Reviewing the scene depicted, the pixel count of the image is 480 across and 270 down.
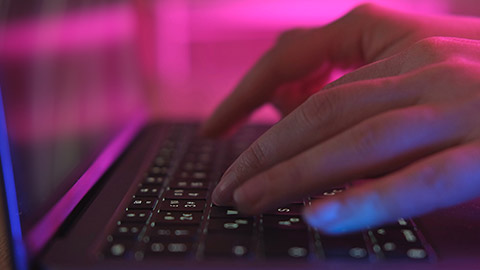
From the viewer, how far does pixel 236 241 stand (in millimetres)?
387

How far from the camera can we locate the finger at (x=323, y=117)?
1.32ft

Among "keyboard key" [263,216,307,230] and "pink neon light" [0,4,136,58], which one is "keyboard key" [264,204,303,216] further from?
"pink neon light" [0,4,136,58]

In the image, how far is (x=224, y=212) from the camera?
0.44 m

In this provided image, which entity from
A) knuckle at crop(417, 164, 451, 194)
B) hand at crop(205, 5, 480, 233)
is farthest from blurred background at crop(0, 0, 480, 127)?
knuckle at crop(417, 164, 451, 194)

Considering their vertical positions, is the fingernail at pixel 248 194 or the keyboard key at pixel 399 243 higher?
the fingernail at pixel 248 194

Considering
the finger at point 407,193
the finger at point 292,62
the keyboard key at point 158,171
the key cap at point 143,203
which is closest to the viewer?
the finger at point 407,193

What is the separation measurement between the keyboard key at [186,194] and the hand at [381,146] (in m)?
0.05

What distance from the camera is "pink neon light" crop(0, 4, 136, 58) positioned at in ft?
1.42

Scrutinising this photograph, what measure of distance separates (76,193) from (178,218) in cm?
13

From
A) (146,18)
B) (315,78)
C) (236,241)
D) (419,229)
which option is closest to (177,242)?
(236,241)

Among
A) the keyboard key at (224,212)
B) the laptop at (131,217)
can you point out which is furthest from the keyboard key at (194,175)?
the keyboard key at (224,212)

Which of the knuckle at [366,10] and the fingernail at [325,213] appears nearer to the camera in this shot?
the fingernail at [325,213]

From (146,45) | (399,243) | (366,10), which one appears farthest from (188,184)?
(146,45)

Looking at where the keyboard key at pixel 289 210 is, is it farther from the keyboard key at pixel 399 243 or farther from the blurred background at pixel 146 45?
the blurred background at pixel 146 45
